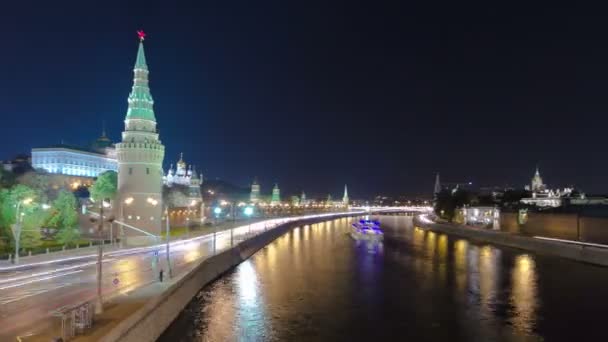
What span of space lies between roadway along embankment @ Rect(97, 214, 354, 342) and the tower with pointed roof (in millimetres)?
14442

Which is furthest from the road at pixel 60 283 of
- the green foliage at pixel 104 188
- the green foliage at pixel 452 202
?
the green foliage at pixel 452 202

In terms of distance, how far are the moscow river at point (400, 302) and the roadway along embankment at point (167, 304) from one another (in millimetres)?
666

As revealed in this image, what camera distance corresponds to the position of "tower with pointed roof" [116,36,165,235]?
57656 mm

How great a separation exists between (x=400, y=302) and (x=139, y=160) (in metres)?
36.8

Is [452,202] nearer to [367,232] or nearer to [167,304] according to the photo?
[367,232]

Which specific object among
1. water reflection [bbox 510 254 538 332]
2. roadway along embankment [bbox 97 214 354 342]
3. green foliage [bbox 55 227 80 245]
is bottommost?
water reflection [bbox 510 254 538 332]

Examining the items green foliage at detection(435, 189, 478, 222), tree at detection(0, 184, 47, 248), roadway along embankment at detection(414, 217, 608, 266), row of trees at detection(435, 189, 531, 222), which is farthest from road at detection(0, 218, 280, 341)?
green foliage at detection(435, 189, 478, 222)

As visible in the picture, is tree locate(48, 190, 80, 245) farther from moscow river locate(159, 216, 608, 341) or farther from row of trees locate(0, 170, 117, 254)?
moscow river locate(159, 216, 608, 341)

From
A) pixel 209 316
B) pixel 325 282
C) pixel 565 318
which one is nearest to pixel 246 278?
pixel 325 282

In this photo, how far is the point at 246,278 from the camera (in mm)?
40500

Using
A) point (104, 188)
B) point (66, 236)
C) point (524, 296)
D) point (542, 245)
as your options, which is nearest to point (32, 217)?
point (66, 236)

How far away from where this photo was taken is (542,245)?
6212 centimetres

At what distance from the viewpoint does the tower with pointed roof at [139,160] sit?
2270 inches

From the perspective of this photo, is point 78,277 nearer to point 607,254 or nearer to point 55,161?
point 607,254
